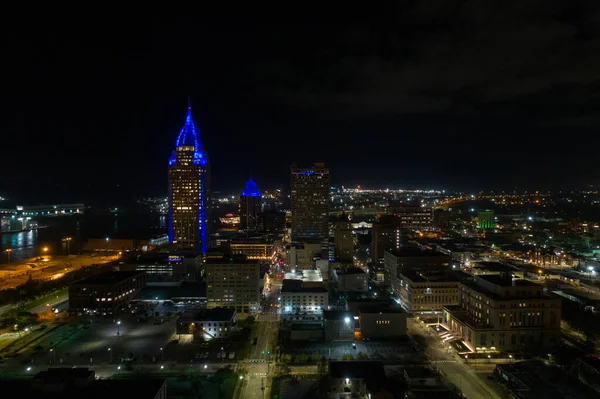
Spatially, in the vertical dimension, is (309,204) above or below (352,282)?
above

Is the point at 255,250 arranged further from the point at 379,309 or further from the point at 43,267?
the point at 379,309

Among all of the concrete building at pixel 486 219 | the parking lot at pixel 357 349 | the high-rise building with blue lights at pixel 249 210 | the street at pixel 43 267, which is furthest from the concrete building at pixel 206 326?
the concrete building at pixel 486 219

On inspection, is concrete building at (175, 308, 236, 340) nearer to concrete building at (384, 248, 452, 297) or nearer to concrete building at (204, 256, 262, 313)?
concrete building at (204, 256, 262, 313)

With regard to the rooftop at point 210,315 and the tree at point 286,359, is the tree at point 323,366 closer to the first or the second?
→ the tree at point 286,359

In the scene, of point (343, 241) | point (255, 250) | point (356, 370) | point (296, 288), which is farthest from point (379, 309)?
point (255, 250)

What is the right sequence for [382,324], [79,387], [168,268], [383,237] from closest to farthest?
[79,387]
[382,324]
[168,268]
[383,237]

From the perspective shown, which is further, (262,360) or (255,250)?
(255,250)

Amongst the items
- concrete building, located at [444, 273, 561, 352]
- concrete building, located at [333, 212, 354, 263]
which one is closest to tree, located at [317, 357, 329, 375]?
concrete building, located at [444, 273, 561, 352]
